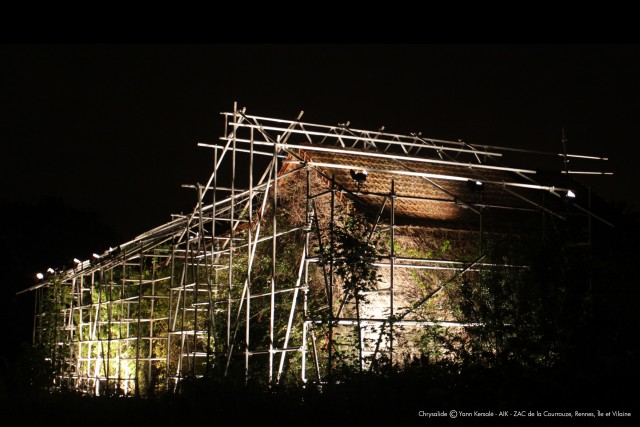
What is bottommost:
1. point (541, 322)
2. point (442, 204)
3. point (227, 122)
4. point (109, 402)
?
point (109, 402)

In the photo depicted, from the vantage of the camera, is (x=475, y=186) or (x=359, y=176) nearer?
(x=359, y=176)

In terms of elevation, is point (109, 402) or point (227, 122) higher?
point (227, 122)

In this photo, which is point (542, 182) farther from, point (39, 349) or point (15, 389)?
point (39, 349)

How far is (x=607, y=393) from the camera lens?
7102 millimetres

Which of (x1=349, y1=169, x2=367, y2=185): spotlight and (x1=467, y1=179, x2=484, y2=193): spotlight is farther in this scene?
(x1=467, y1=179, x2=484, y2=193): spotlight

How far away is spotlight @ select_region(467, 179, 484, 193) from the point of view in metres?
15.2

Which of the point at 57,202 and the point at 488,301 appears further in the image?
the point at 57,202

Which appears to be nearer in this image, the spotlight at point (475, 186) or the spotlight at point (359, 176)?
the spotlight at point (359, 176)

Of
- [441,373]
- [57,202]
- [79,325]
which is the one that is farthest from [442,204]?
[57,202]

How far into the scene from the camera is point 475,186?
51.7 ft

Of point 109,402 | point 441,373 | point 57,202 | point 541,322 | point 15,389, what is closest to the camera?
point 441,373

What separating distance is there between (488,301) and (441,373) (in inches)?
131

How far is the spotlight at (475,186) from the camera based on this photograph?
1522cm

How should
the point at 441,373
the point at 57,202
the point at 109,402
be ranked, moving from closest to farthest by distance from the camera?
the point at 441,373
the point at 109,402
the point at 57,202
